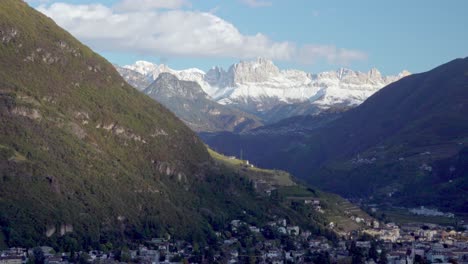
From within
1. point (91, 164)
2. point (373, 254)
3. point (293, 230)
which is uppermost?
point (91, 164)

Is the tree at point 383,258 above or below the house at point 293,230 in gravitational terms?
below

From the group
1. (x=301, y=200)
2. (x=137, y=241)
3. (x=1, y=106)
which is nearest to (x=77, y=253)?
(x=137, y=241)

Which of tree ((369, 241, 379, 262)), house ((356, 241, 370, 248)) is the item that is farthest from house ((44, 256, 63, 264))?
house ((356, 241, 370, 248))

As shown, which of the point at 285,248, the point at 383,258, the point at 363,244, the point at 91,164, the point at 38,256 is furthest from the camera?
the point at 363,244

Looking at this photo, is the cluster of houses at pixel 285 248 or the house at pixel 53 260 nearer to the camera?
the house at pixel 53 260

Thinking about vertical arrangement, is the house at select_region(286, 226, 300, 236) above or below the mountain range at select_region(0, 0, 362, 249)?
below

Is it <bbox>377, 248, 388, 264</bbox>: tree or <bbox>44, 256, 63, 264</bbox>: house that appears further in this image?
<bbox>377, 248, 388, 264</bbox>: tree

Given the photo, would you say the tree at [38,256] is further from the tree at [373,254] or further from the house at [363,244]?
the house at [363,244]

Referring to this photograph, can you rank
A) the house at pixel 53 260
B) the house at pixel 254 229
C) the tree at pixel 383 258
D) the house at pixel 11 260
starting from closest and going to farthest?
the house at pixel 11 260 → the house at pixel 53 260 → the tree at pixel 383 258 → the house at pixel 254 229

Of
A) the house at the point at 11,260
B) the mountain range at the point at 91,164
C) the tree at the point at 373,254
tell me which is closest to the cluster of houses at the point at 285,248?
the house at the point at 11,260

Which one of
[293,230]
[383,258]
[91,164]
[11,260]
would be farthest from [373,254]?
[11,260]

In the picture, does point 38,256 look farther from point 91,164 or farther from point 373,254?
point 373,254

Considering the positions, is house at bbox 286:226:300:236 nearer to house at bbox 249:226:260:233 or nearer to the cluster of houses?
the cluster of houses
